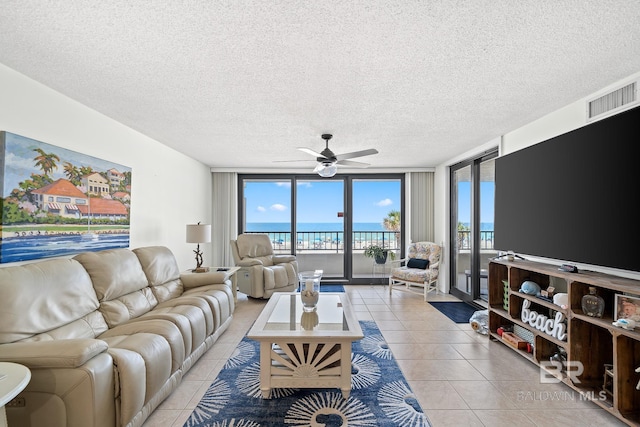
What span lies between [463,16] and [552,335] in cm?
260

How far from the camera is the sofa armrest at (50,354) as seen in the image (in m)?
1.62

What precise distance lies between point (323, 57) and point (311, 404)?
242cm

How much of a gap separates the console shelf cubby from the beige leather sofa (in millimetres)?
3024

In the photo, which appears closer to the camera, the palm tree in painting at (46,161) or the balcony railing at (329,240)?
the palm tree in painting at (46,161)

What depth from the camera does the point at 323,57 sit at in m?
2.08

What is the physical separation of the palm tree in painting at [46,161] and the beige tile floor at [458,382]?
2.06 m

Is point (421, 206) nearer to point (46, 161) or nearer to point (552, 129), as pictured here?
point (552, 129)

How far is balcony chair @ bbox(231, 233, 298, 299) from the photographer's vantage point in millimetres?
5098

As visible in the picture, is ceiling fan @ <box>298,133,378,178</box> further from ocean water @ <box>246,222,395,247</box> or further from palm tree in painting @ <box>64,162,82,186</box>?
ocean water @ <box>246,222,395,247</box>

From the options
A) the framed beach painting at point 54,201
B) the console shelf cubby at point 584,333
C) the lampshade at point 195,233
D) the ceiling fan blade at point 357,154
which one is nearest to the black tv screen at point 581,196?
the console shelf cubby at point 584,333

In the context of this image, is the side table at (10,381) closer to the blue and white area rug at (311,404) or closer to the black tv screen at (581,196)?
the blue and white area rug at (311,404)

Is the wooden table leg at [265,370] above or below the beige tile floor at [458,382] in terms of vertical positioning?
above

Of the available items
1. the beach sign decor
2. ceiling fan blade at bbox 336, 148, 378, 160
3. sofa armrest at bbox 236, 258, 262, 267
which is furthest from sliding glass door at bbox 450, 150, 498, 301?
sofa armrest at bbox 236, 258, 262, 267

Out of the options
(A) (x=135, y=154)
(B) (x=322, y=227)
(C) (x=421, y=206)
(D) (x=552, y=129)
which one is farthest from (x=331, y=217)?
(D) (x=552, y=129)
